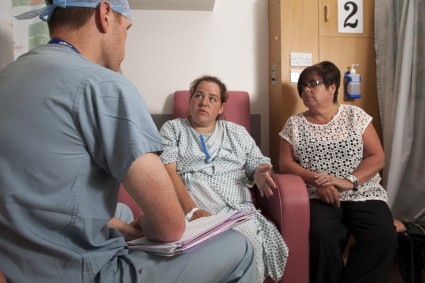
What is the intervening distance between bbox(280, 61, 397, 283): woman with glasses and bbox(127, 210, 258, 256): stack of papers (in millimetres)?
661

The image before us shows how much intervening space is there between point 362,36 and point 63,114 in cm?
195

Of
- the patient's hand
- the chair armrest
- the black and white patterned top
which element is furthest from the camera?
the black and white patterned top

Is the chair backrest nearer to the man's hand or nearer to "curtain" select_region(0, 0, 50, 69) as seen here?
the man's hand

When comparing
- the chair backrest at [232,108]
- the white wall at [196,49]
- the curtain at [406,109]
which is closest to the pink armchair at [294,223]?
the chair backrest at [232,108]

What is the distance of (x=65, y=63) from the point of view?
0.57 metres

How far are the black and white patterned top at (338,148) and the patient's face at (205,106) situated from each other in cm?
45

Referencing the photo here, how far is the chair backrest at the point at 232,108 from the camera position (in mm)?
1841

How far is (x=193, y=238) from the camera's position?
66 cm

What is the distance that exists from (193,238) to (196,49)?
65.9 inches

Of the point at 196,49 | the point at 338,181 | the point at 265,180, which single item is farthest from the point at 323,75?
the point at 196,49

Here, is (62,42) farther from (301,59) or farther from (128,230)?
(301,59)

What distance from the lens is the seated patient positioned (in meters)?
1.27

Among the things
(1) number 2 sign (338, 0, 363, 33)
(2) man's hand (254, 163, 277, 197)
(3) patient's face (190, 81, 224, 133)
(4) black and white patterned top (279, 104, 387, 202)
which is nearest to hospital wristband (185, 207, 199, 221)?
(2) man's hand (254, 163, 277, 197)

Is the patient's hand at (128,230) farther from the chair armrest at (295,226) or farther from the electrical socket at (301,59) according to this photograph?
the electrical socket at (301,59)
